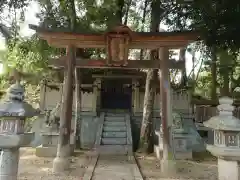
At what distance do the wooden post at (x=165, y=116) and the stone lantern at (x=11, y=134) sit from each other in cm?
401

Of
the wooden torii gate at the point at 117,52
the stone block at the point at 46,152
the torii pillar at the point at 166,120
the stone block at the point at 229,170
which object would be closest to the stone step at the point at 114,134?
the stone block at the point at 46,152

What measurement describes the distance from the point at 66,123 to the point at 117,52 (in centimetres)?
265

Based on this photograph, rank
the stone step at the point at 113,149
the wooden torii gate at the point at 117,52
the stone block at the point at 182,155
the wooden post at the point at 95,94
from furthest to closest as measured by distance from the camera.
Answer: the wooden post at the point at 95,94
the stone step at the point at 113,149
the stone block at the point at 182,155
the wooden torii gate at the point at 117,52

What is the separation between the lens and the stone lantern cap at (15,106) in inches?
198

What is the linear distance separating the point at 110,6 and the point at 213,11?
169 inches

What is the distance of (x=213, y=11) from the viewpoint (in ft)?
28.5

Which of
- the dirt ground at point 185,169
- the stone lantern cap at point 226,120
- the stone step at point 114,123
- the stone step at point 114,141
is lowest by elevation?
the dirt ground at point 185,169

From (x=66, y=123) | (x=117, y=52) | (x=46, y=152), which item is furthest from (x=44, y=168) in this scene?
(x=117, y=52)

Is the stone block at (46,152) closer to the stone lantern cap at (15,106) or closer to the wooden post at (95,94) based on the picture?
the wooden post at (95,94)

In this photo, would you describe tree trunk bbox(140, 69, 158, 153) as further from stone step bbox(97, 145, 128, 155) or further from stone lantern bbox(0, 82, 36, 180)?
stone lantern bbox(0, 82, 36, 180)

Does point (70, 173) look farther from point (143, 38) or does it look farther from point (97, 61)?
point (143, 38)

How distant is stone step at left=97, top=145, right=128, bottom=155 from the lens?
10695 mm

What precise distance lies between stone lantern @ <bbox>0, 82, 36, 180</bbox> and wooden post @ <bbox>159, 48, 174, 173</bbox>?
13.2 ft

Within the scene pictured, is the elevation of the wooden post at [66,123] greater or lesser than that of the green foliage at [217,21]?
lesser
